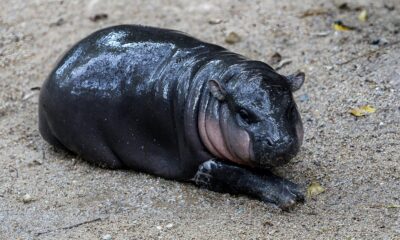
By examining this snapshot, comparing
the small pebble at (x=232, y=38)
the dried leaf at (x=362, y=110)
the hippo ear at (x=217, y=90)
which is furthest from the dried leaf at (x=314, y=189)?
the small pebble at (x=232, y=38)

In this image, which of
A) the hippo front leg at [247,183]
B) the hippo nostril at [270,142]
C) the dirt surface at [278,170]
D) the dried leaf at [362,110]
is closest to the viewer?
the hippo nostril at [270,142]

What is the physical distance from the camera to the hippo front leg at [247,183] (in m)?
5.24

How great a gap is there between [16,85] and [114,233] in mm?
2880

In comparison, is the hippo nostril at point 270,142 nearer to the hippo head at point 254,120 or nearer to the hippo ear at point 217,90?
the hippo head at point 254,120

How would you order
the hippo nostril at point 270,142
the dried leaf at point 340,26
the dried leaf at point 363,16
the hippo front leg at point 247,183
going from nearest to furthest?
the hippo nostril at point 270,142 < the hippo front leg at point 247,183 < the dried leaf at point 340,26 < the dried leaf at point 363,16

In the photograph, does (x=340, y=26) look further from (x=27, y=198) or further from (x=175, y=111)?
(x=27, y=198)

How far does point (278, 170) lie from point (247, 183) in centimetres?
43

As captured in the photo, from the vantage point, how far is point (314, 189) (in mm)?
5426

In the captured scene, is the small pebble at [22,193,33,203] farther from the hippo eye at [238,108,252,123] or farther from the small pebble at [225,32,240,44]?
the small pebble at [225,32,240,44]

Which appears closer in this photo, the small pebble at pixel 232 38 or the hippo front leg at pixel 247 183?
the hippo front leg at pixel 247 183

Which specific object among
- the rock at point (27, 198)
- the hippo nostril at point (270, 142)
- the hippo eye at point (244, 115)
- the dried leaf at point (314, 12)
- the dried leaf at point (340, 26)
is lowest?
the rock at point (27, 198)

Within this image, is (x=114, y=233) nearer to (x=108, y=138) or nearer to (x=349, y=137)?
(x=108, y=138)

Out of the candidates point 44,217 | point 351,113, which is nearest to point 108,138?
point 44,217

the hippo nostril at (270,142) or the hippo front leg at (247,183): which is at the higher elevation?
the hippo nostril at (270,142)
